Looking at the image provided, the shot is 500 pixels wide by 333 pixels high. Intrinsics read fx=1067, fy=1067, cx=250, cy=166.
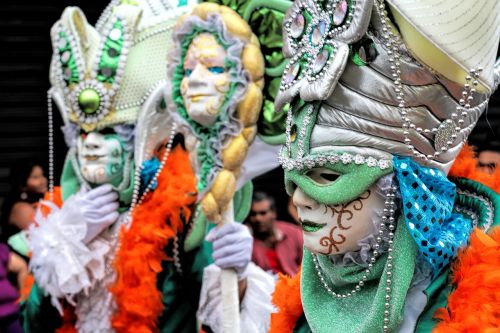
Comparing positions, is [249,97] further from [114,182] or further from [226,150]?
[114,182]

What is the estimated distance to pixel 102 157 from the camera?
4289mm

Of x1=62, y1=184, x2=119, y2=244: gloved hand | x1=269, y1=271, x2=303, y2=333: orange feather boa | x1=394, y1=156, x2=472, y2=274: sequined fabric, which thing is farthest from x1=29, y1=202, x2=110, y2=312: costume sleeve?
x1=394, y1=156, x2=472, y2=274: sequined fabric

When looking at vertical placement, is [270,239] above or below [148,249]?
below

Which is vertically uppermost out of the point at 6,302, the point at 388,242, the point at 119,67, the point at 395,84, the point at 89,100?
the point at 395,84

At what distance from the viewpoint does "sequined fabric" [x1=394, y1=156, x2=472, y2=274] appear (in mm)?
2531

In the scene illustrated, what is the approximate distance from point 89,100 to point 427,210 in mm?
2083

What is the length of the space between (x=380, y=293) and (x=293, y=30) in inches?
28.7

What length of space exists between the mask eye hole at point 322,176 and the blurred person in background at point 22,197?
319cm

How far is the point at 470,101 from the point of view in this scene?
257 cm

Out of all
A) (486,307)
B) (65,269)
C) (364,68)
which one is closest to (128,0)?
(65,269)

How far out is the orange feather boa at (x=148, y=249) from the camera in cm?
416

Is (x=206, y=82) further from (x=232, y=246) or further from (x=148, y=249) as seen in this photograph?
(x=148, y=249)

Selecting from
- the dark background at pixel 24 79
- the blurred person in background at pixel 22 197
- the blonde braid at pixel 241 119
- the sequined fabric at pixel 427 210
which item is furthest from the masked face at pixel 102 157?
the dark background at pixel 24 79

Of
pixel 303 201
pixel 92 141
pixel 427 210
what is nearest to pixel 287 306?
pixel 303 201
